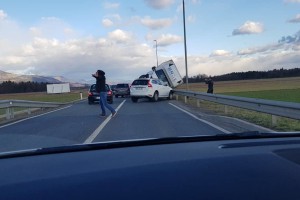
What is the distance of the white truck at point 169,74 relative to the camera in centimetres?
4059

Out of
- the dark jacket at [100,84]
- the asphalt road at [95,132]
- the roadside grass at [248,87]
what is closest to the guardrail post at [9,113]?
the dark jacket at [100,84]

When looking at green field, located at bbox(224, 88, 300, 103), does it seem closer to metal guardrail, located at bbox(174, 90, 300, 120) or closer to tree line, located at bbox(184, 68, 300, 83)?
metal guardrail, located at bbox(174, 90, 300, 120)

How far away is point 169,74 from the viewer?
133 ft

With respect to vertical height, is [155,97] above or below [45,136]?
above

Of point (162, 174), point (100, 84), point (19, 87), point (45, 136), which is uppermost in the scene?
point (19, 87)

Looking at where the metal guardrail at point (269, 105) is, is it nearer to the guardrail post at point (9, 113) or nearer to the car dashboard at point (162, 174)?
the car dashboard at point (162, 174)

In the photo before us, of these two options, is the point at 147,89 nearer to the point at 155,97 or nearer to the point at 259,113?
the point at 155,97

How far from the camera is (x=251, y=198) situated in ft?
7.39

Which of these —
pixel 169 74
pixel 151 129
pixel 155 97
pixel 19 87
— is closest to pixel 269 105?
pixel 151 129

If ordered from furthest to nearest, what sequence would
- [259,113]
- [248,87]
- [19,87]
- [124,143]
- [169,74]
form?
[19,87] < [248,87] < [169,74] < [259,113] < [124,143]

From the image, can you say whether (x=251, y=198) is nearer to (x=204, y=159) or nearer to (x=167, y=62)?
(x=204, y=159)

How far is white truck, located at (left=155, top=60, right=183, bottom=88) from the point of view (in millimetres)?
40594

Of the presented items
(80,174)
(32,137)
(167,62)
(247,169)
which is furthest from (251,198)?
(167,62)

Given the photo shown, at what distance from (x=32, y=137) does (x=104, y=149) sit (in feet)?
33.2
